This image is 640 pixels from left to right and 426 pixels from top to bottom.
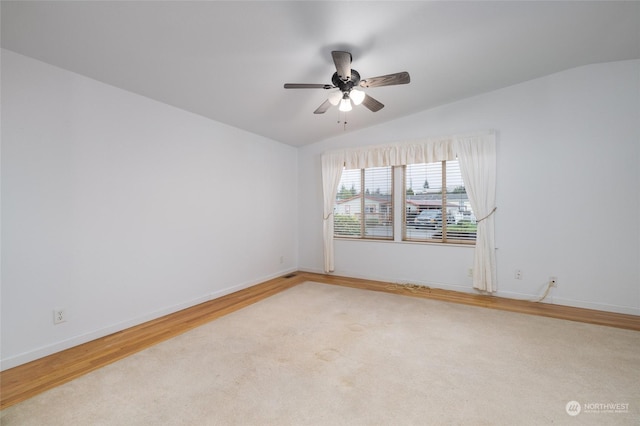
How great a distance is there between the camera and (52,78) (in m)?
2.33

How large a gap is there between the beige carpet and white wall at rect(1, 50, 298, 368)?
779mm

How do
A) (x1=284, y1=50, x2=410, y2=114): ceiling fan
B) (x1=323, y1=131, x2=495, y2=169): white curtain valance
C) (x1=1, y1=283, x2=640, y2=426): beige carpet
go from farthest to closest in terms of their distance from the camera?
(x1=323, y1=131, x2=495, y2=169): white curtain valance → (x1=284, y1=50, x2=410, y2=114): ceiling fan → (x1=1, y1=283, x2=640, y2=426): beige carpet

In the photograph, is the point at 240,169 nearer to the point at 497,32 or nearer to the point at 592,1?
the point at 497,32

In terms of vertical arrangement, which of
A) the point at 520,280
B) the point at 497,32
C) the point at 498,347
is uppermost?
the point at 497,32

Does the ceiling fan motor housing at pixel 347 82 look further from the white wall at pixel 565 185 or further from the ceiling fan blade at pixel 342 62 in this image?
the white wall at pixel 565 185

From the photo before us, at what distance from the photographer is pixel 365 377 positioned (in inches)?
76.7

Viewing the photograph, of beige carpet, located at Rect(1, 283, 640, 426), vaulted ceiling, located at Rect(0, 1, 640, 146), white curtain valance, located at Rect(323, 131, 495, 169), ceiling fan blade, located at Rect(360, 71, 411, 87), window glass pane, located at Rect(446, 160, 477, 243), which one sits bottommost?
beige carpet, located at Rect(1, 283, 640, 426)

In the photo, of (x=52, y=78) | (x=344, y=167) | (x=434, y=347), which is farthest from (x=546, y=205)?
(x=52, y=78)

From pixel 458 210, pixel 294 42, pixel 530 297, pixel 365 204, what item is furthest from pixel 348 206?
pixel 294 42

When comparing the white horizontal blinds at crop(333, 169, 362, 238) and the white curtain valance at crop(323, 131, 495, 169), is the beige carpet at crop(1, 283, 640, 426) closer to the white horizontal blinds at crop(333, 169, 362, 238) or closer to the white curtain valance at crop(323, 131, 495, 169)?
the white horizontal blinds at crop(333, 169, 362, 238)

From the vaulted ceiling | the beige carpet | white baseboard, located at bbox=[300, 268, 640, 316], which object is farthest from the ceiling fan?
white baseboard, located at bbox=[300, 268, 640, 316]

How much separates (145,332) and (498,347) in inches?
137

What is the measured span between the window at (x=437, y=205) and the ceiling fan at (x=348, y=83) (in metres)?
1.90

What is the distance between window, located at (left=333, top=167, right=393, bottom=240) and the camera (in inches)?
186
